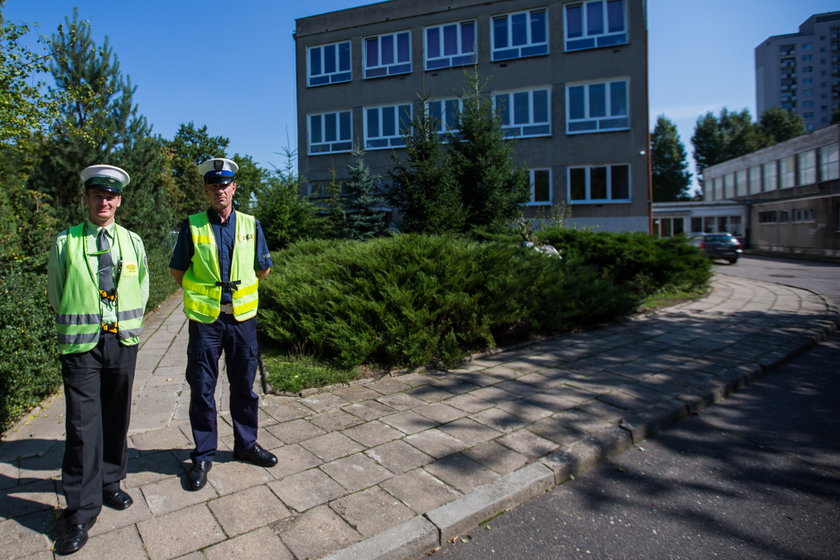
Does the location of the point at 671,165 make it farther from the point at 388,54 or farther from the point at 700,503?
the point at 700,503

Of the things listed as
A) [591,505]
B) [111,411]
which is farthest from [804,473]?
[111,411]

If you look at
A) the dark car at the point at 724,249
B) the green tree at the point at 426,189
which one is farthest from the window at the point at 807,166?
the green tree at the point at 426,189

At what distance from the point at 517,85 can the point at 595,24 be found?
4.00m

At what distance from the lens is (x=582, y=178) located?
23.2 m

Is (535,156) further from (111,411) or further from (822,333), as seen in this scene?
(111,411)

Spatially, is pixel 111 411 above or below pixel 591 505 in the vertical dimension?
above

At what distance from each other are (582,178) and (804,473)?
20.7 metres

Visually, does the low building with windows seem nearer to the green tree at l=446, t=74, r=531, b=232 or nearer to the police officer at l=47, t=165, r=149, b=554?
the green tree at l=446, t=74, r=531, b=232

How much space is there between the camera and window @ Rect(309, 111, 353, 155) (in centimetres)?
2594

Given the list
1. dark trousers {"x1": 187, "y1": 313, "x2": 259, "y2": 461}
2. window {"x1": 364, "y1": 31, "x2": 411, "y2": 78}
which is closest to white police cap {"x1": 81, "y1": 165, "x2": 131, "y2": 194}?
dark trousers {"x1": 187, "y1": 313, "x2": 259, "y2": 461}

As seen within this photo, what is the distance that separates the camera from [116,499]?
3.15 meters

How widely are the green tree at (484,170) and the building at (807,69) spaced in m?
146

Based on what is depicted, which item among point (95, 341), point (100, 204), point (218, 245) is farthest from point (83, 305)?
point (218, 245)

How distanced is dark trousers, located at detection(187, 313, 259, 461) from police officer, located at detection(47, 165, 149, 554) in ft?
1.33
